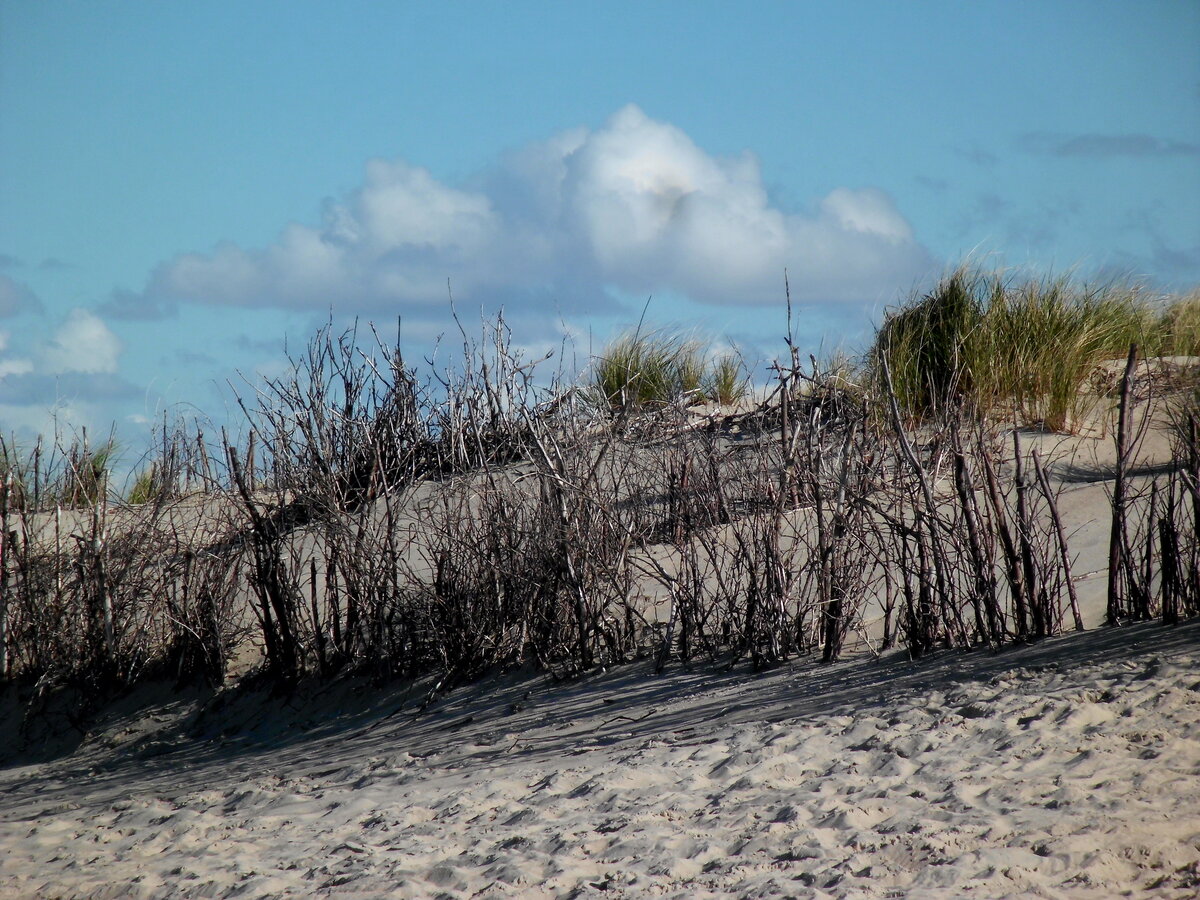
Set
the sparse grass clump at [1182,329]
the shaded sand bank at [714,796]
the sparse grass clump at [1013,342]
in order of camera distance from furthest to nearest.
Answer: the sparse grass clump at [1182,329]
the sparse grass clump at [1013,342]
the shaded sand bank at [714,796]

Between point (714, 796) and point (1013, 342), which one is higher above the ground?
point (1013, 342)

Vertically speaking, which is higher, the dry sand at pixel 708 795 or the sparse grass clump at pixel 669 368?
the sparse grass clump at pixel 669 368

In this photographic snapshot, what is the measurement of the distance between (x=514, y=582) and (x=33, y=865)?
3101mm

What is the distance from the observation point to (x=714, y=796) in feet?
15.0

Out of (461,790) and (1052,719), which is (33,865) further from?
(1052,719)

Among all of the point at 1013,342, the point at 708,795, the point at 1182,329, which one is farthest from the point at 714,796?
the point at 1182,329

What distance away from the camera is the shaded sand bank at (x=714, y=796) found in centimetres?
383

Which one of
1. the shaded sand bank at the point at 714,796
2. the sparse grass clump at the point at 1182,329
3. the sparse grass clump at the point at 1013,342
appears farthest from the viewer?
the sparse grass clump at the point at 1182,329

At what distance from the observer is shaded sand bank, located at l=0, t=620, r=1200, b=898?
3.83 m

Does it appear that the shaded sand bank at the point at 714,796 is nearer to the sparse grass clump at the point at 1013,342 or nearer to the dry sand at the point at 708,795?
the dry sand at the point at 708,795

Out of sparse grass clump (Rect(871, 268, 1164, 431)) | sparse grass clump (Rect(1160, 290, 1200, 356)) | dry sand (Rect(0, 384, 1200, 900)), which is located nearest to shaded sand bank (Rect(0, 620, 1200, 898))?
dry sand (Rect(0, 384, 1200, 900))

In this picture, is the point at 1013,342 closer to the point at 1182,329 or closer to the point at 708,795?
the point at 1182,329

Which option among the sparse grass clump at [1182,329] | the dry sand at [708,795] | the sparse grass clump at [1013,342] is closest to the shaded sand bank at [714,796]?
the dry sand at [708,795]

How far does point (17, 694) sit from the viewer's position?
864 centimetres
